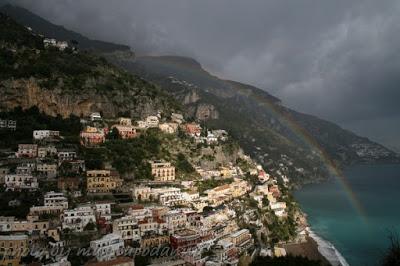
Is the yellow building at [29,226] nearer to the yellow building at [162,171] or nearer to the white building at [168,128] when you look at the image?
the yellow building at [162,171]

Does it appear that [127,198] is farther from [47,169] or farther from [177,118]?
[177,118]

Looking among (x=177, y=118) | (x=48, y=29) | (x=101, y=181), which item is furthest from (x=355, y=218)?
(x=48, y=29)

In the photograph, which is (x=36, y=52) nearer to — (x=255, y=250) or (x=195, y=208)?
(x=195, y=208)

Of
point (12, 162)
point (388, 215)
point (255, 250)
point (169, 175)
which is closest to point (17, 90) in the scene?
point (12, 162)

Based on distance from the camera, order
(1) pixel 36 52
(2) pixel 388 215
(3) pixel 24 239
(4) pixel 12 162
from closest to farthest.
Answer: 1. (3) pixel 24 239
2. (4) pixel 12 162
3. (1) pixel 36 52
4. (2) pixel 388 215

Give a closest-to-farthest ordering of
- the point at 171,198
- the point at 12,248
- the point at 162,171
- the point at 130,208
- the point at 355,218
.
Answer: the point at 12,248
the point at 130,208
the point at 171,198
the point at 162,171
the point at 355,218

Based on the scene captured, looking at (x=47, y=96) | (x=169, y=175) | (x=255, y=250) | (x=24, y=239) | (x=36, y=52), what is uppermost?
(x=36, y=52)

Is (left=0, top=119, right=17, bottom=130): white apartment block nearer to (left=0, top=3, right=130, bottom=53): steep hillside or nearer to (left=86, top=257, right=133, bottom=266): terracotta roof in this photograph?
(left=86, top=257, right=133, bottom=266): terracotta roof

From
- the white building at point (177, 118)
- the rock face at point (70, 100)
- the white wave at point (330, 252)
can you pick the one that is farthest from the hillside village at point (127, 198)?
the white building at point (177, 118)

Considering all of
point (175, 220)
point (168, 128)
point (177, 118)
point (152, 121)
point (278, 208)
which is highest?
point (177, 118)
